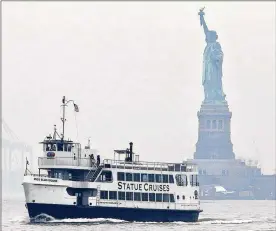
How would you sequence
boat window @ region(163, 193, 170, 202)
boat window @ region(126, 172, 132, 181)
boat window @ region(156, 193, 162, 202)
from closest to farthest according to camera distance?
boat window @ region(126, 172, 132, 181) → boat window @ region(156, 193, 162, 202) → boat window @ region(163, 193, 170, 202)

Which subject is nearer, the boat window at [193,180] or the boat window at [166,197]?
the boat window at [166,197]

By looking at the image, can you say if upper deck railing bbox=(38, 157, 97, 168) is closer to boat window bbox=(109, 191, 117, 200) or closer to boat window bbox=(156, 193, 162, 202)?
boat window bbox=(109, 191, 117, 200)

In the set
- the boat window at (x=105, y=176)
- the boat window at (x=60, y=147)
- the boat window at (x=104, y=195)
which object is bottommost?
the boat window at (x=104, y=195)

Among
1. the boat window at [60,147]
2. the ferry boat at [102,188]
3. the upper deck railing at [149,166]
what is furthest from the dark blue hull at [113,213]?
the boat window at [60,147]

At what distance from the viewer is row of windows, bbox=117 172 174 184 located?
111 metres

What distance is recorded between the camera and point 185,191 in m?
115

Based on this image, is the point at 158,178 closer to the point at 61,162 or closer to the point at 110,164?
the point at 110,164

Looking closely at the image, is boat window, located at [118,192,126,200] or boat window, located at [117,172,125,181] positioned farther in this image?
boat window, located at [117,172,125,181]

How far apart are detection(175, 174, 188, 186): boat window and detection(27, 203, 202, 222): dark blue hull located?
289cm

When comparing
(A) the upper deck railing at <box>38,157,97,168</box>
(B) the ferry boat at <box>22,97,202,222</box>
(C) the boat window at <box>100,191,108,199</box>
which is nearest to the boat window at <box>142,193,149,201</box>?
(B) the ferry boat at <box>22,97,202,222</box>

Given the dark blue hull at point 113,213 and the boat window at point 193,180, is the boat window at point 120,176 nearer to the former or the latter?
the dark blue hull at point 113,213

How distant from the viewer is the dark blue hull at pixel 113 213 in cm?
10606

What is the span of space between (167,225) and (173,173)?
726cm

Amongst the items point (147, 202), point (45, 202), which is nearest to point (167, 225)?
point (147, 202)
